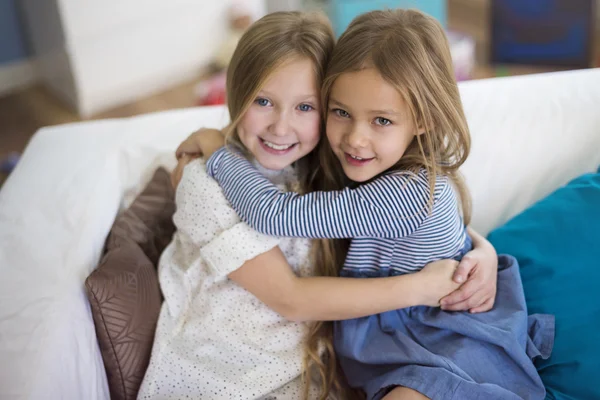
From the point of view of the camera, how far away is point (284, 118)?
121 cm

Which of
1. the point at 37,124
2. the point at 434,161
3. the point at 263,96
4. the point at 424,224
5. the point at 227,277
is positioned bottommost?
the point at 37,124

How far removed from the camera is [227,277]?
1294 millimetres

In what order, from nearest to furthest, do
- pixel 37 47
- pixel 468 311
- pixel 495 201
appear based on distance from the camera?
pixel 468 311, pixel 495 201, pixel 37 47

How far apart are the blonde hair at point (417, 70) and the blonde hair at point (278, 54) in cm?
5

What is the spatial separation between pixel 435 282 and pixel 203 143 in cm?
53

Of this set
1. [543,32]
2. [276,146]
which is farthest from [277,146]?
[543,32]

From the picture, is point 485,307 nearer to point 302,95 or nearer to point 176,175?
point 302,95

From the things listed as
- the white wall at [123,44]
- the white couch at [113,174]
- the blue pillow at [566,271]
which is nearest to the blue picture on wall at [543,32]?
the white wall at [123,44]

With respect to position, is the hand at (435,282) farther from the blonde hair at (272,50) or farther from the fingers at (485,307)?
the blonde hair at (272,50)

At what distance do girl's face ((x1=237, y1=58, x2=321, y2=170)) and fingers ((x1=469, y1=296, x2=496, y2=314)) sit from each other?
17.0 inches

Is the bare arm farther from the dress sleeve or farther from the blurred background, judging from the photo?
the blurred background

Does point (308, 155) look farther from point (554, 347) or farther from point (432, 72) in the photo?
point (554, 347)

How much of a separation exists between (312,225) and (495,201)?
594mm

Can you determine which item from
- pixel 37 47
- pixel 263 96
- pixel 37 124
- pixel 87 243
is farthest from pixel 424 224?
pixel 37 47
